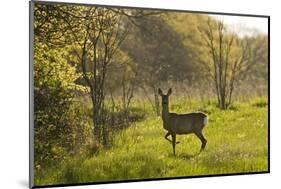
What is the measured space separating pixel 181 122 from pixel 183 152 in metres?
0.17

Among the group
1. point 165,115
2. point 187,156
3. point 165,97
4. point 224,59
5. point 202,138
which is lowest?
point 187,156

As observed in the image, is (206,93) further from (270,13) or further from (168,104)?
(270,13)

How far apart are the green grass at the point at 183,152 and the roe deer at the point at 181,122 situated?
1.1 inches

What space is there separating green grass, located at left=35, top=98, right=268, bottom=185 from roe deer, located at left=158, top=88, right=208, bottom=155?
0.03m

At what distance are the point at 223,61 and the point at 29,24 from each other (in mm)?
1150

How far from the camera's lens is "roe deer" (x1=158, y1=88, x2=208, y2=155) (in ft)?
9.80

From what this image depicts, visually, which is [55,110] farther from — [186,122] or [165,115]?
[186,122]

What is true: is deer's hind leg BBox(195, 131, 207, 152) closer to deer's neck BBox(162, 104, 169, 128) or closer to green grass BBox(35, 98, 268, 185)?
green grass BBox(35, 98, 268, 185)

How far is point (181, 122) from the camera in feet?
9.93

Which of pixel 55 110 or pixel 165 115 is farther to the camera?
pixel 165 115

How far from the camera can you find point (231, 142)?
10.2 ft

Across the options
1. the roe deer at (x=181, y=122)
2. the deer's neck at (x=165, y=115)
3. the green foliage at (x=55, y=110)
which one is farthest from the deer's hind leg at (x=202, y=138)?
the green foliage at (x=55, y=110)

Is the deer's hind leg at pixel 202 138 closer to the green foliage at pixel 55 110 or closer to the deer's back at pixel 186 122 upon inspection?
the deer's back at pixel 186 122

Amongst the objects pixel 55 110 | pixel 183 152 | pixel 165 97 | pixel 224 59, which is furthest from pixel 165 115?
pixel 55 110
